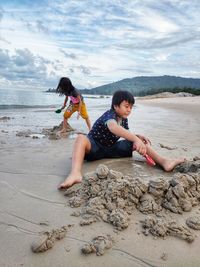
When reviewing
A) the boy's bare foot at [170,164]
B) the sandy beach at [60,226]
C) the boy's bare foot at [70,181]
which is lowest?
the sandy beach at [60,226]

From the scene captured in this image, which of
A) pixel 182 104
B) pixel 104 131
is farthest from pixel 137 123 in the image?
pixel 182 104

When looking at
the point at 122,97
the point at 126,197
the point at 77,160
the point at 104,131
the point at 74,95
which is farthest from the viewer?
the point at 74,95

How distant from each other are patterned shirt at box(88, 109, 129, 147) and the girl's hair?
4145mm

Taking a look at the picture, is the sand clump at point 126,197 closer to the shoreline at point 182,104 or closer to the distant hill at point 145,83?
the shoreline at point 182,104

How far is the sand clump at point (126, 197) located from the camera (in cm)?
256

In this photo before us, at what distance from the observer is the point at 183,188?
110 inches

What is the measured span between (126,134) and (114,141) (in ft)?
1.90

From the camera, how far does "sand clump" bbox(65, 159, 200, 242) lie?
8.39ft

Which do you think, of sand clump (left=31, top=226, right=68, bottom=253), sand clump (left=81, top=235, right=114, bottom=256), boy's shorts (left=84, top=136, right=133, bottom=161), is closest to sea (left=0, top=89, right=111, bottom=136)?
boy's shorts (left=84, top=136, right=133, bottom=161)

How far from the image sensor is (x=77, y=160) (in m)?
3.79

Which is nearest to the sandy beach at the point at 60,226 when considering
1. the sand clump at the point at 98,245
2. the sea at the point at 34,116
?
the sand clump at the point at 98,245

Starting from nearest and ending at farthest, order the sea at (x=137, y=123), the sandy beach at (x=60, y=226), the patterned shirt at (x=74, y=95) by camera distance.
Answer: the sandy beach at (x=60, y=226) → the sea at (x=137, y=123) → the patterned shirt at (x=74, y=95)

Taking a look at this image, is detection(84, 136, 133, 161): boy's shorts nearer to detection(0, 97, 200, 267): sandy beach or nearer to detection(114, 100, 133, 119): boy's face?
detection(0, 97, 200, 267): sandy beach

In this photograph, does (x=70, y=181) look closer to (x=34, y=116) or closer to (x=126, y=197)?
(x=126, y=197)
